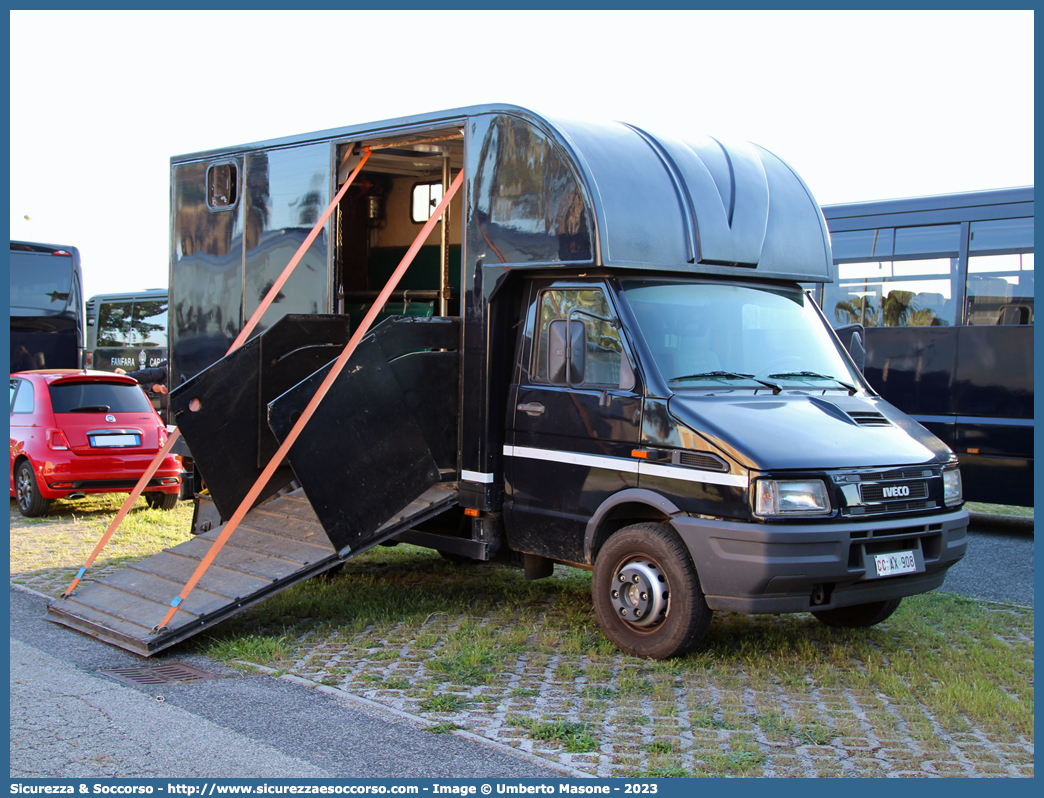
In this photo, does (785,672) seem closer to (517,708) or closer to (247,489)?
(517,708)

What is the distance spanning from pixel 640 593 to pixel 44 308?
1696 cm

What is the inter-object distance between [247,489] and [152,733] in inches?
132

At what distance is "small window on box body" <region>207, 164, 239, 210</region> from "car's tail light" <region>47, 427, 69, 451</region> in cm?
424

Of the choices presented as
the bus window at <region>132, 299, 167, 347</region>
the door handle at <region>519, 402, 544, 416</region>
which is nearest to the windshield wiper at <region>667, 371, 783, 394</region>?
the door handle at <region>519, 402, 544, 416</region>

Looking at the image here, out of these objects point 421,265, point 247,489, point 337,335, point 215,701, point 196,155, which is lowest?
point 215,701

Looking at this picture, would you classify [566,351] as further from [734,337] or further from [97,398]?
[97,398]

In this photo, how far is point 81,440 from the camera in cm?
1262

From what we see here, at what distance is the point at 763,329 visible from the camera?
742 cm

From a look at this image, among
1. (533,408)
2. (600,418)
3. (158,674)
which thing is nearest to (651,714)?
(600,418)

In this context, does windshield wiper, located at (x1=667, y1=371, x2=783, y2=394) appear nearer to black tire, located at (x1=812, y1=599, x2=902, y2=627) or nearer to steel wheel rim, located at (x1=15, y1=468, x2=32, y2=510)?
black tire, located at (x1=812, y1=599, x2=902, y2=627)

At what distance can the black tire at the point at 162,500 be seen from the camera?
43.1 feet

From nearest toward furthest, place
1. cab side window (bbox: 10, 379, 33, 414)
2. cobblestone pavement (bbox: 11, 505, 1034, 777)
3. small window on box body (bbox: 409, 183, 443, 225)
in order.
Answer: cobblestone pavement (bbox: 11, 505, 1034, 777) < small window on box body (bbox: 409, 183, 443, 225) < cab side window (bbox: 10, 379, 33, 414)

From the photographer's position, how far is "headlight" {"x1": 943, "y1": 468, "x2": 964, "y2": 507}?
6852 mm

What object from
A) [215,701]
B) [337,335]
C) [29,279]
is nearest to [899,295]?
[337,335]
